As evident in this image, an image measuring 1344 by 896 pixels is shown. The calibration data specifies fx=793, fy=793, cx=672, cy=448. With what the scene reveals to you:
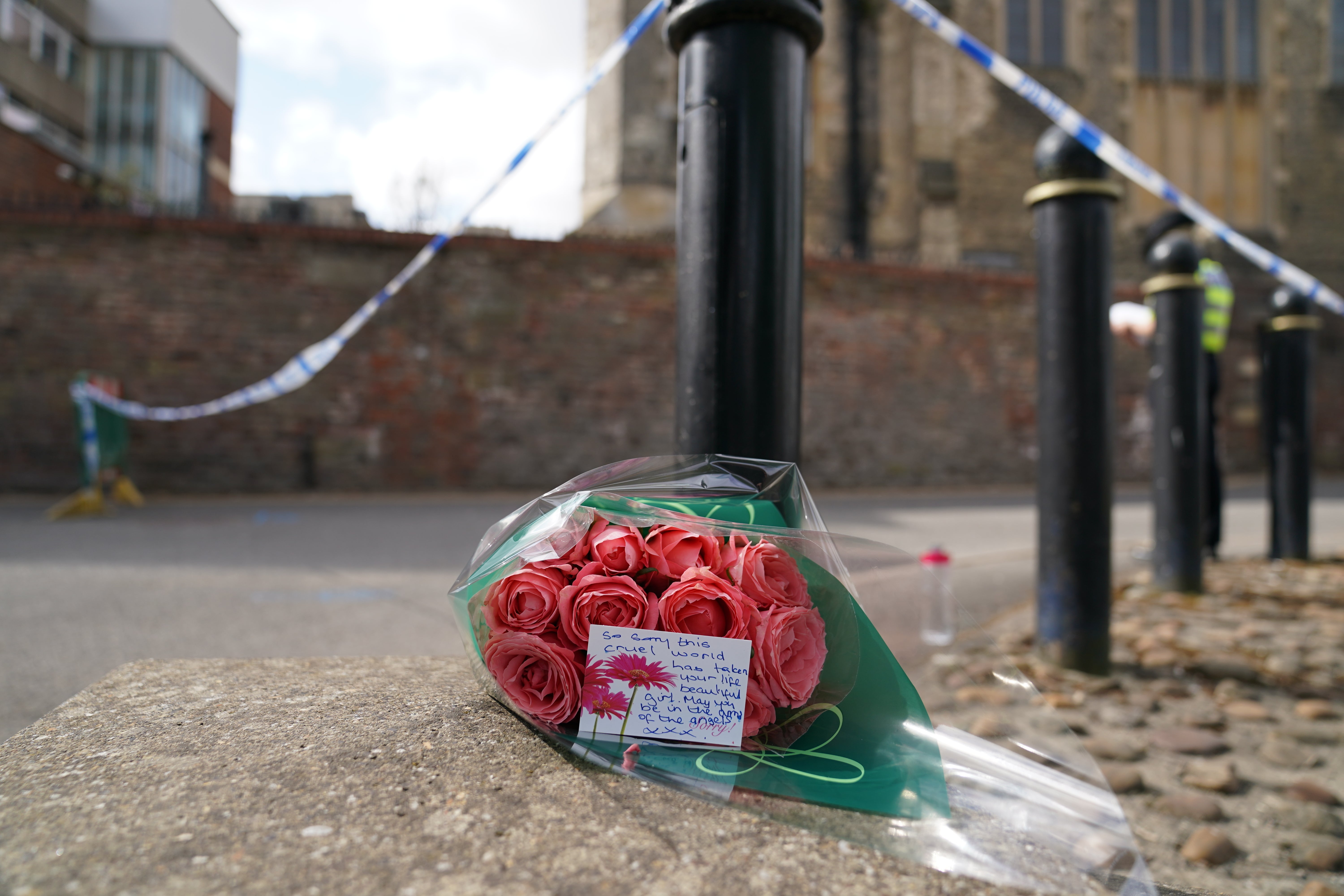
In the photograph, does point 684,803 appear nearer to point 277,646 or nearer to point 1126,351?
point 277,646

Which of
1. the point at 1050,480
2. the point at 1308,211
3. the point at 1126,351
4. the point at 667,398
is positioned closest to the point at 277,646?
the point at 1050,480

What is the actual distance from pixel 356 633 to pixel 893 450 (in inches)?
366

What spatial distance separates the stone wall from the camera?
9266mm

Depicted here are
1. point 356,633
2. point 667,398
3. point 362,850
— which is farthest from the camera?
point 667,398

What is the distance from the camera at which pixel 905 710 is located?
3.70ft

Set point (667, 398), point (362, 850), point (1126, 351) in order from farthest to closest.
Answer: point (1126, 351), point (667, 398), point (362, 850)

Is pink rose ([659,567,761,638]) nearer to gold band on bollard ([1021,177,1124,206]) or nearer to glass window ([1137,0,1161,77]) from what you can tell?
gold band on bollard ([1021,177,1124,206])

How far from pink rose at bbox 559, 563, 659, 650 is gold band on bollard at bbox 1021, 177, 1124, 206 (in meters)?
2.45

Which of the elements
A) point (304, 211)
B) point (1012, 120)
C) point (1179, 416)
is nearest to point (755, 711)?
point (1179, 416)

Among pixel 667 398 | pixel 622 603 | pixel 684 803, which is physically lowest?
pixel 684 803

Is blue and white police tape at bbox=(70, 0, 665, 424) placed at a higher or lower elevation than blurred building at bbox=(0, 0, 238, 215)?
lower

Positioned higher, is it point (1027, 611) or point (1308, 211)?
point (1308, 211)

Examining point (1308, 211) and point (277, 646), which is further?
point (1308, 211)

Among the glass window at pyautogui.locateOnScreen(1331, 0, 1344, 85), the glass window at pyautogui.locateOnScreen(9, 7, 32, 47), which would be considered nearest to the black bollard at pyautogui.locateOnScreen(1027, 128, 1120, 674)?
the glass window at pyautogui.locateOnScreen(1331, 0, 1344, 85)
